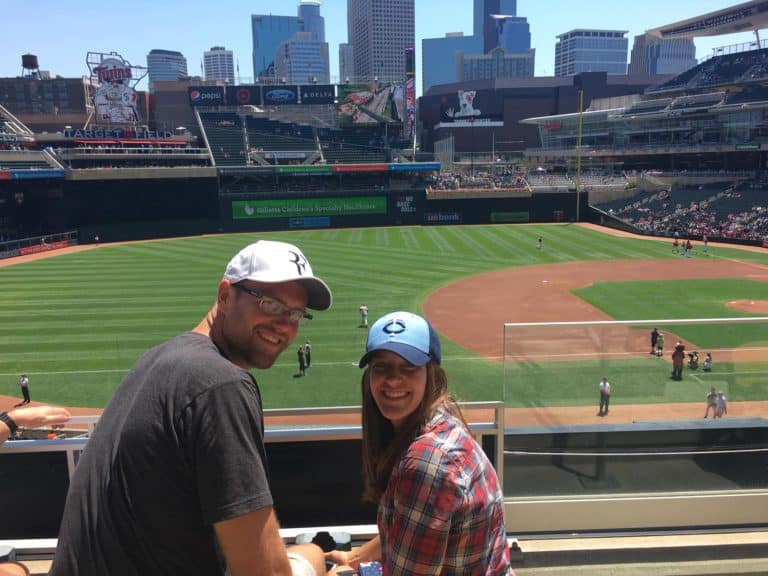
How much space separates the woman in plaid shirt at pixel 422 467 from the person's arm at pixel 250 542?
1.57 feet

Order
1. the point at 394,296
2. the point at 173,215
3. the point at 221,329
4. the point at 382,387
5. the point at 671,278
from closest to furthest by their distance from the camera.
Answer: the point at 221,329, the point at 382,387, the point at 394,296, the point at 671,278, the point at 173,215

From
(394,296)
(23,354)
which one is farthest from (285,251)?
(394,296)

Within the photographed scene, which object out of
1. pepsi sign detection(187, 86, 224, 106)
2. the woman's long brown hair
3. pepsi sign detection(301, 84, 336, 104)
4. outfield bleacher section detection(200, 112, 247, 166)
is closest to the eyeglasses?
the woman's long brown hair

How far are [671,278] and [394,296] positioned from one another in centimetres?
1391

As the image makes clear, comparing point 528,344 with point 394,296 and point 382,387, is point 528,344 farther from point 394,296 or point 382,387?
point 394,296

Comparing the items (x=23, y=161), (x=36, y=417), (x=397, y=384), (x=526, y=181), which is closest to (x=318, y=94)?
(x=526, y=181)

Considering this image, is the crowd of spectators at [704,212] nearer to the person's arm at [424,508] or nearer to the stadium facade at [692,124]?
the stadium facade at [692,124]

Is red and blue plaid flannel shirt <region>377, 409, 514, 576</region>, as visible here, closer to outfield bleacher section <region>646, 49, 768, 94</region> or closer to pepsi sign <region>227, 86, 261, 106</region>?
pepsi sign <region>227, 86, 261, 106</region>

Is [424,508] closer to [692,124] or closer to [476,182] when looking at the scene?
[476,182]

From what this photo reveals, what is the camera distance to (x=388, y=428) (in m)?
2.36

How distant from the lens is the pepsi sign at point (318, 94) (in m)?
62.4

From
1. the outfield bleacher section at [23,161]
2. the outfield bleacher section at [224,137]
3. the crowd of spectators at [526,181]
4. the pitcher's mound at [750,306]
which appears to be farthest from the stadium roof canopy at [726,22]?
the outfield bleacher section at [23,161]

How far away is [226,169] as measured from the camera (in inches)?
2053

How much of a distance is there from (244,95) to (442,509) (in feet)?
216
